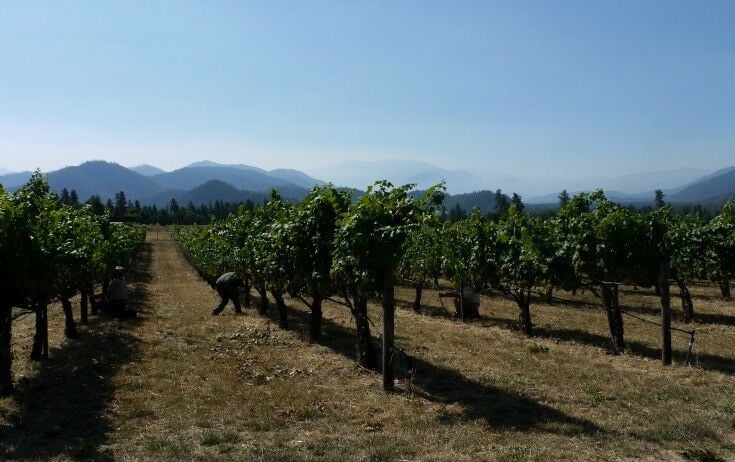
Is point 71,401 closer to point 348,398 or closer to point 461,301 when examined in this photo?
point 348,398

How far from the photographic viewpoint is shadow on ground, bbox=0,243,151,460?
8.44 m

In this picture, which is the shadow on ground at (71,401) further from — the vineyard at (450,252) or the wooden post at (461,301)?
the wooden post at (461,301)

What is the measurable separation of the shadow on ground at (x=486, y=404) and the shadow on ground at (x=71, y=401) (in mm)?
5942

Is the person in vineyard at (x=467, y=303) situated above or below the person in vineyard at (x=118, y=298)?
below

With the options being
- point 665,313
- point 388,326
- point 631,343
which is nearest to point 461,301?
point 631,343

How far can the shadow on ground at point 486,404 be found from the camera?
950 cm

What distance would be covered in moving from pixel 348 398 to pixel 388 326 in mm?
1697

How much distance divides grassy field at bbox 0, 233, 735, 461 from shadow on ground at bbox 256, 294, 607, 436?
0.04 m

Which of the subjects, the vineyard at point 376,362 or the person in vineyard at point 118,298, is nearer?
the vineyard at point 376,362

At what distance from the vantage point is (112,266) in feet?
82.7

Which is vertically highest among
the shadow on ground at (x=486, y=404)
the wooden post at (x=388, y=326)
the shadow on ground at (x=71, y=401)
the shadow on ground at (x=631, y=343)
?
the wooden post at (x=388, y=326)

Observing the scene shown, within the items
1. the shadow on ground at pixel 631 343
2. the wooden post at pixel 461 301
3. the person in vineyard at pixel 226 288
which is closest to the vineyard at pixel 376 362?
the shadow on ground at pixel 631 343

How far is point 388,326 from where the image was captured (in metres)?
11.7

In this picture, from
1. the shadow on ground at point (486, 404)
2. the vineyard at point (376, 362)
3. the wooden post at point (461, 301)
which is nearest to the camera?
the vineyard at point (376, 362)
